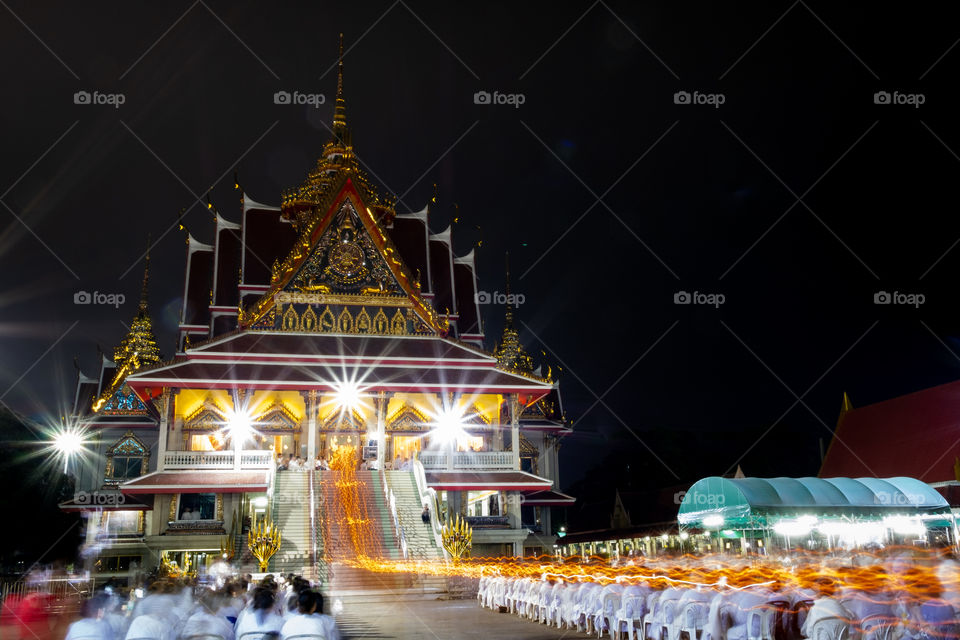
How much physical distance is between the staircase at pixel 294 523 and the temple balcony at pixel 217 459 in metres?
0.89

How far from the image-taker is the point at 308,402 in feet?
93.1

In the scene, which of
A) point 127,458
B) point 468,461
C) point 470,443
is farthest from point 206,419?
point 470,443

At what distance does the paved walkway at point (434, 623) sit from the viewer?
12.7m

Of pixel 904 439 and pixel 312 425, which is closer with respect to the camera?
pixel 312 425

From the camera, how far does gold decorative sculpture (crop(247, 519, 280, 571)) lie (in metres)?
20.5

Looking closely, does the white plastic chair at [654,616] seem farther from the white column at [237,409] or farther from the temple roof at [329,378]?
the white column at [237,409]

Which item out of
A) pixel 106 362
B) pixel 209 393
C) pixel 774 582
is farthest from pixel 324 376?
pixel 774 582

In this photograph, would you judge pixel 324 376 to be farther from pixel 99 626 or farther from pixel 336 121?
pixel 99 626

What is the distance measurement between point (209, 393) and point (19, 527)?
8.34 m

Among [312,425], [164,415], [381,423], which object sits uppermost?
[164,415]

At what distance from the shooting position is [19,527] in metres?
30.5

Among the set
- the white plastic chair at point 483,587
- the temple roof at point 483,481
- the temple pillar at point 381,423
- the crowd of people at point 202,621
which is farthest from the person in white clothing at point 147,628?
the temple pillar at point 381,423

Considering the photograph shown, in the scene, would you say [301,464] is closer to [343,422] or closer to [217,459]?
[217,459]

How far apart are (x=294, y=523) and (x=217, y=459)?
15.7 ft
